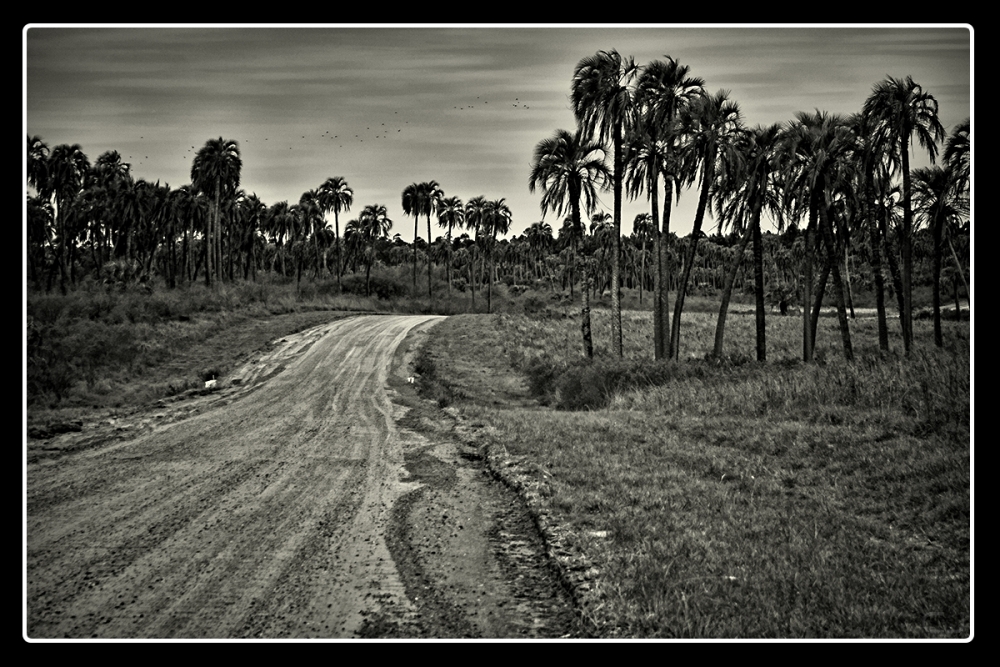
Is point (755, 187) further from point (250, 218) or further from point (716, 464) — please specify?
point (250, 218)

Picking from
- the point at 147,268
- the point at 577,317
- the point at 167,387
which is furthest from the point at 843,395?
the point at 147,268

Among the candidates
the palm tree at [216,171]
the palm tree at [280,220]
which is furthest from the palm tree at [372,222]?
the palm tree at [216,171]

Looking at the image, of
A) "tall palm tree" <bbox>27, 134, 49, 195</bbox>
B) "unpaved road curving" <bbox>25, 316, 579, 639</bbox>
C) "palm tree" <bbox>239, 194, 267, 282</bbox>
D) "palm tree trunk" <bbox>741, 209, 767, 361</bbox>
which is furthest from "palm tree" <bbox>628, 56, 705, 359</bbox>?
"palm tree" <bbox>239, 194, 267, 282</bbox>

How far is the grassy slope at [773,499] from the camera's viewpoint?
16.3 ft

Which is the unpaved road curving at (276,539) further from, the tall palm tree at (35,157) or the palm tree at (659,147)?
the palm tree at (659,147)

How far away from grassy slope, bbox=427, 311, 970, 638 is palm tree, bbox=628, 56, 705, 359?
7651 millimetres

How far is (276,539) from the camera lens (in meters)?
6.95

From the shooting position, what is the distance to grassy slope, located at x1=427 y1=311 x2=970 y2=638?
16.3ft

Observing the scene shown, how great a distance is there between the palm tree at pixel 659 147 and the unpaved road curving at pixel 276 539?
1358 cm

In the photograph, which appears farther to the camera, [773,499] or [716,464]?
[716,464]

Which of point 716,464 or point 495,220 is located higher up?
point 495,220

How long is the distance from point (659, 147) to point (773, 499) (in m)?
18.3

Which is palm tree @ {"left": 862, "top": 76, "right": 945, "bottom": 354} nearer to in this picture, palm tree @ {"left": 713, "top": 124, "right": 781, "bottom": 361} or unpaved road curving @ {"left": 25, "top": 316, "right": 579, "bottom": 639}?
palm tree @ {"left": 713, "top": 124, "right": 781, "bottom": 361}

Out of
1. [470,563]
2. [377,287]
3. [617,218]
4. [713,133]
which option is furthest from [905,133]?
[377,287]
